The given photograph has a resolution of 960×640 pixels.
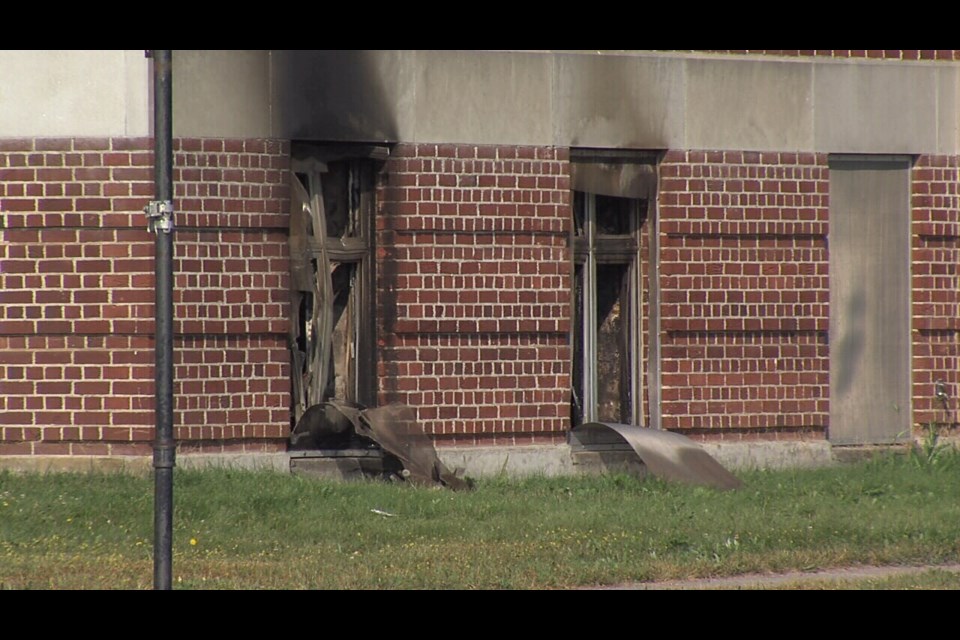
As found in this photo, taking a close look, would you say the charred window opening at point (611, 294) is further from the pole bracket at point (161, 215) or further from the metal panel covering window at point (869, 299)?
the pole bracket at point (161, 215)

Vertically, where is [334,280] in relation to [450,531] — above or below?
above

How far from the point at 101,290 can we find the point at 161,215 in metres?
5.30

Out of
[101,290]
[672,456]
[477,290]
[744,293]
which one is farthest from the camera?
[744,293]

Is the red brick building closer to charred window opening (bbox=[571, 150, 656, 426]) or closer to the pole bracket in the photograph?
charred window opening (bbox=[571, 150, 656, 426])

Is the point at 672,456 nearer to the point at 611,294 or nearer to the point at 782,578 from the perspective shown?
the point at 611,294

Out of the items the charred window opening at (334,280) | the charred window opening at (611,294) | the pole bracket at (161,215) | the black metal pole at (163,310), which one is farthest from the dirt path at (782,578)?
the charred window opening at (334,280)

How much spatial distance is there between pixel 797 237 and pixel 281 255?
4970 millimetres

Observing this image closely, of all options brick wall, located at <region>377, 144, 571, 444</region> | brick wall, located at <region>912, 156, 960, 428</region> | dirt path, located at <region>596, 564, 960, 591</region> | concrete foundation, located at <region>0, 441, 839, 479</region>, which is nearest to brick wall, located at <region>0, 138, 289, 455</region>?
concrete foundation, located at <region>0, 441, 839, 479</region>

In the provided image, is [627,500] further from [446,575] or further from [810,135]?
[810,135]

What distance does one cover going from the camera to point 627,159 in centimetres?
1382

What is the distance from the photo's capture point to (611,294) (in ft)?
46.7

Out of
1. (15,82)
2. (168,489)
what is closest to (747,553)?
(168,489)

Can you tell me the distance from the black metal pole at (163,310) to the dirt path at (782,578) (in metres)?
2.96

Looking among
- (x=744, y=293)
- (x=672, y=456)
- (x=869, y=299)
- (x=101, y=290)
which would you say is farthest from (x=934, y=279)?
(x=101, y=290)
